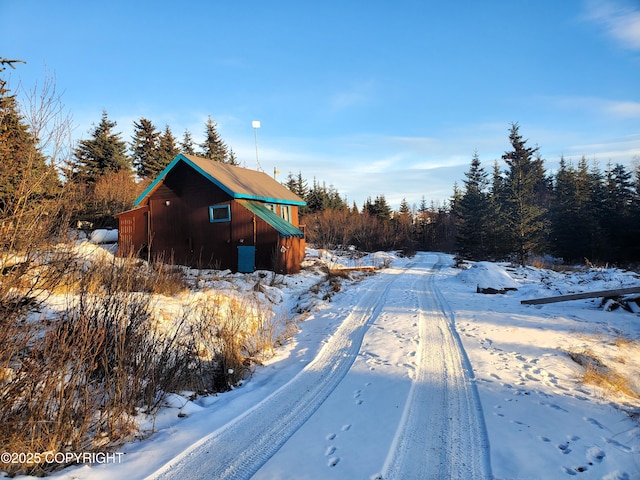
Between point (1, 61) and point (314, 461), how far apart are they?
634 centimetres

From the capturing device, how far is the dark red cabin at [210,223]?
18250mm

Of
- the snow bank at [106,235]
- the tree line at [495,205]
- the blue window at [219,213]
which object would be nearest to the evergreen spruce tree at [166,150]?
the tree line at [495,205]

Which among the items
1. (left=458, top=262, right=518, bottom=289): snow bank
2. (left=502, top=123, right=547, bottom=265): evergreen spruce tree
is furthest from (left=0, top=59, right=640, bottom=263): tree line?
(left=458, top=262, right=518, bottom=289): snow bank

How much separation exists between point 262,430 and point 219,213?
654 inches

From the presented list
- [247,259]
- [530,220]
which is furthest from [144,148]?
[530,220]

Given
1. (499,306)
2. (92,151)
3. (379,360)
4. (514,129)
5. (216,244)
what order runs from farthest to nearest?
(92,151) → (514,129) → (216,244) → (499,306) → (379,360)

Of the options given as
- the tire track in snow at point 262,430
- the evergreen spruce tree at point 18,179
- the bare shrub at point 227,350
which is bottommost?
the tire track in snow at point 262,430

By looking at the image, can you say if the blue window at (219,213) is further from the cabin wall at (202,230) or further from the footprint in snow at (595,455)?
the footprint in snow at (595,455)

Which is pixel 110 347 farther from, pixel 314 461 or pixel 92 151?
pixel 92 151

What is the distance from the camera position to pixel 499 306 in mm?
10883

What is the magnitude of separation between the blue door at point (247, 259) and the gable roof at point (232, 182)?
2.93 metres

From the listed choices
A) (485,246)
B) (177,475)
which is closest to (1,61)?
(177,475)

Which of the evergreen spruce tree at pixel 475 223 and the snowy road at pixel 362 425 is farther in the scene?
the evergreen spruce tree at pixel 475 223

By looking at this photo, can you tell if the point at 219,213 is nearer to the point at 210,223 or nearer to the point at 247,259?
the point at 210,223
